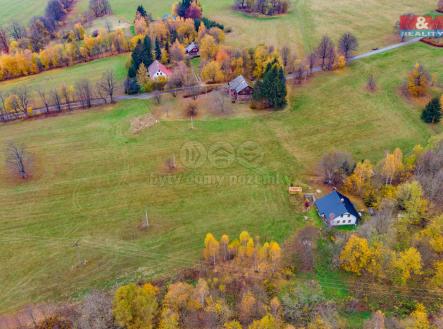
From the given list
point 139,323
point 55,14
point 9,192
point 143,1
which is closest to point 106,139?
point 9,192

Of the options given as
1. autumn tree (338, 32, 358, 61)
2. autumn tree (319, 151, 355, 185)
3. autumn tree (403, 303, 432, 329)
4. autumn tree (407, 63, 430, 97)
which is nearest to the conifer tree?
autumn tree (338, 32, 358, 61)

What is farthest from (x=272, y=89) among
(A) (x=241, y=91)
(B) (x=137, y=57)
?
(B) (x=137, y=57)

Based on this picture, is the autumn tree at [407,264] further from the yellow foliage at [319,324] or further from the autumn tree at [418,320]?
the yellow foliage at [319,324]

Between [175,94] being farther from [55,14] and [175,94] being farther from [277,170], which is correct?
[55,14]

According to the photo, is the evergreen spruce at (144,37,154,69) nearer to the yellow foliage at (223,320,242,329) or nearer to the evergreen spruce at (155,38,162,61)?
the evergreen spruce at (155,38,162,61)

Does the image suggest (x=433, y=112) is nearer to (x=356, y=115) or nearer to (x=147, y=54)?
(x=356, y=115)
